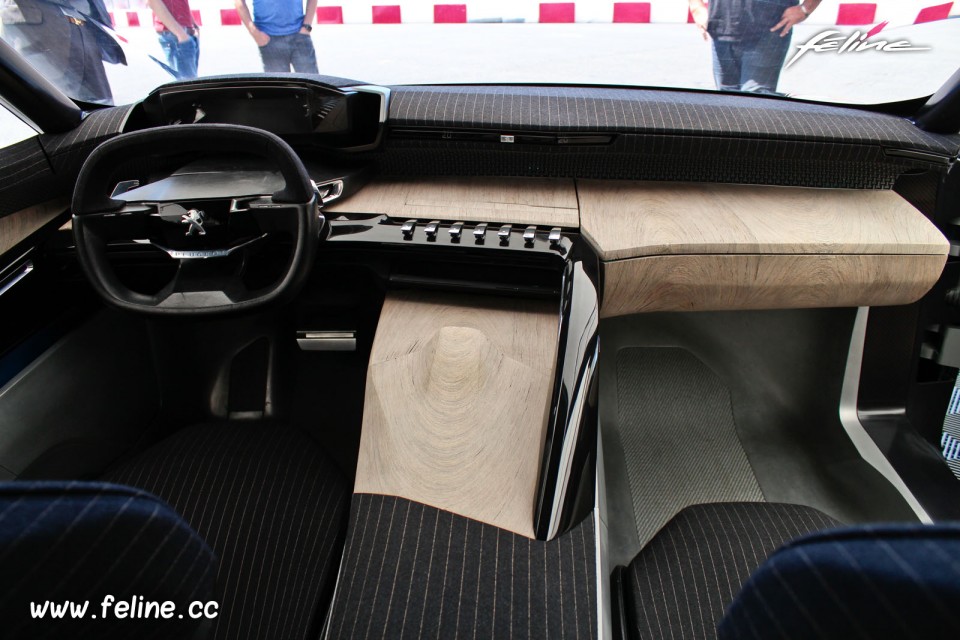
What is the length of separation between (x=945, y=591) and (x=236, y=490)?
103 centimetres

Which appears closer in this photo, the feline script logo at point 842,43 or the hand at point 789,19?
the feline script logo at point 842,43

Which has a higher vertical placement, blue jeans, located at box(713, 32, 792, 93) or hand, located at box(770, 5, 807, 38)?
hand, located at box(770, 5, 807, 38)

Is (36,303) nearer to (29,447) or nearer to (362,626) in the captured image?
(29,447)

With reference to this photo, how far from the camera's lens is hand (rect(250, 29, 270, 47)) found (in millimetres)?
2166

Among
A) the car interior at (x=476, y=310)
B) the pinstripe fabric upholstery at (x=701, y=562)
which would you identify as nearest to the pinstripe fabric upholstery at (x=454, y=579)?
the car interior at (x=476, y=310)

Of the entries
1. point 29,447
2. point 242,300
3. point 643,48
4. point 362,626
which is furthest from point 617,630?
point 643,48

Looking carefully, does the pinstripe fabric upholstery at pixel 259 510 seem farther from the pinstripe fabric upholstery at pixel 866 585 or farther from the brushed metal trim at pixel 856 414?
the brushed metal trim at pixel 856 414

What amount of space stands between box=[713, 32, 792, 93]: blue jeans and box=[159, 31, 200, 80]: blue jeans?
1.79 m

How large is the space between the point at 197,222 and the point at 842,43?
6.47ft

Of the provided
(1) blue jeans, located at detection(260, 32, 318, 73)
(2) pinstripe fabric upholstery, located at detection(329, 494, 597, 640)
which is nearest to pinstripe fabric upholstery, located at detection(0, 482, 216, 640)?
(2) pinstripe fabric upholstery, located at detection(329, 494, 597, 640)

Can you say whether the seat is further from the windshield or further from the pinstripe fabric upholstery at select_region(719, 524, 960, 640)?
the windshield

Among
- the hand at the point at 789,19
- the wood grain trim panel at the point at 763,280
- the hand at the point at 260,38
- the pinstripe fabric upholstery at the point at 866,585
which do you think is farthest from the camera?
the hand at the point at 260,38

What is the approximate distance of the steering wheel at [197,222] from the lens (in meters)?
A: 0.91

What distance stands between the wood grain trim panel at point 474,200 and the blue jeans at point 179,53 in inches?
49.2
